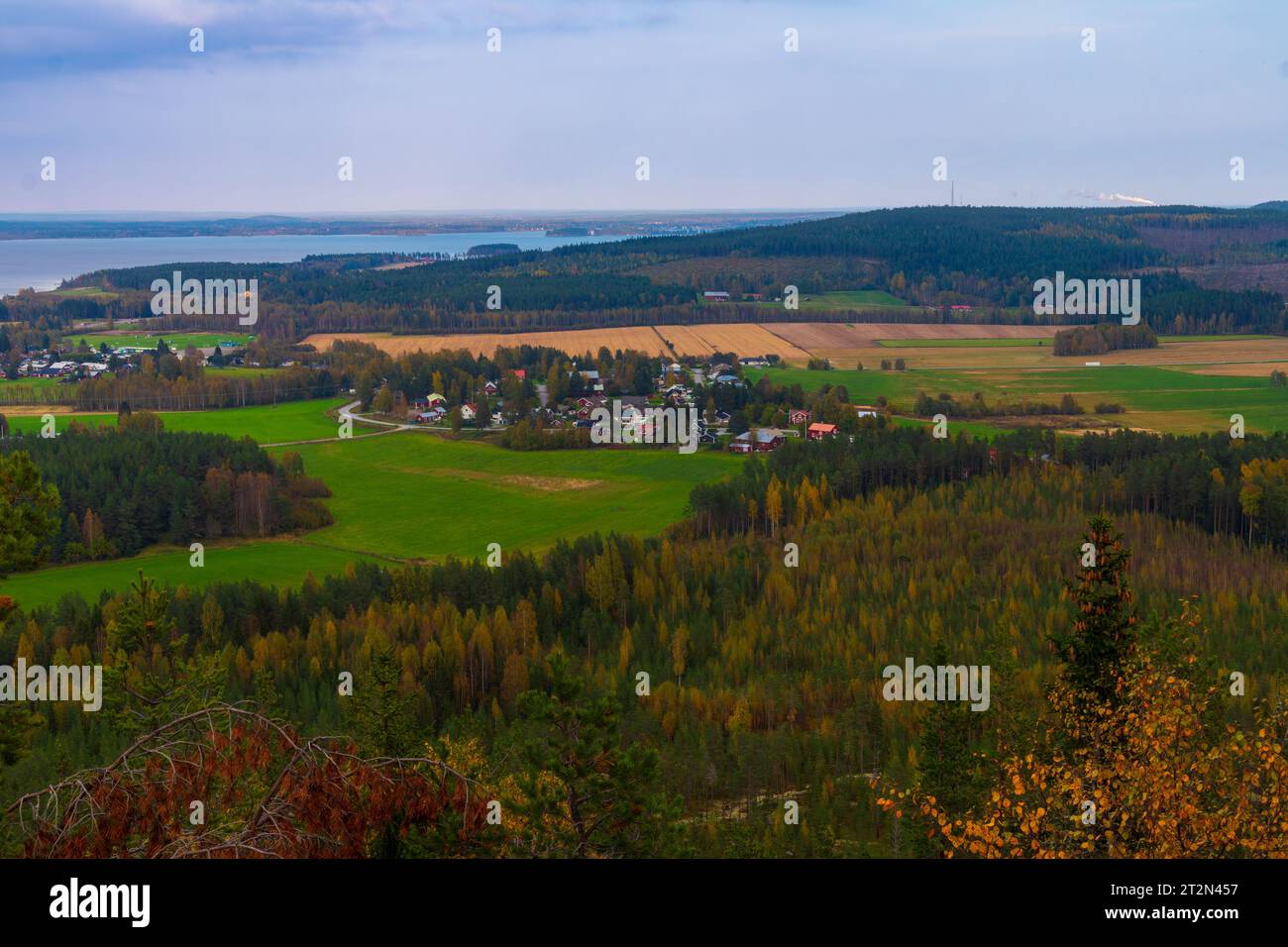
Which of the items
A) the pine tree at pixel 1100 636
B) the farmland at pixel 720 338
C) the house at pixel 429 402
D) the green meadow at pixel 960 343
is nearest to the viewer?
the pine tree at pixel 1100 636

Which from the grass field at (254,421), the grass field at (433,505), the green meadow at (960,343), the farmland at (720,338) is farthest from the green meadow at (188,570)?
the green meadow at (960,343)

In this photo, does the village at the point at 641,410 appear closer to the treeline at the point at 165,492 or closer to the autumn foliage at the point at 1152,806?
the treeline at the point at 165,492

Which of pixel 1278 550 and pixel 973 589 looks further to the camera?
pixel 1278 550

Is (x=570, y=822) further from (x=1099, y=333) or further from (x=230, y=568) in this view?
(x=1099, y=333)

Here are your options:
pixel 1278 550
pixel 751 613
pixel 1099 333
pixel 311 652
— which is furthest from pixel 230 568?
pixel 1099 333

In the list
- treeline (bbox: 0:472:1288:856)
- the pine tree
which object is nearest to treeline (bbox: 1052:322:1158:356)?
treeline (bbox: 0:472:1288:856)
